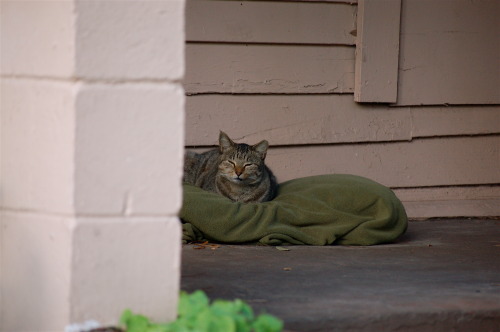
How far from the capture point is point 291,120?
5957mm

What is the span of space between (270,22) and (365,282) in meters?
2.20

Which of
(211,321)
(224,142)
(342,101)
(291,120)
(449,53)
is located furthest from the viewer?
(449,53)

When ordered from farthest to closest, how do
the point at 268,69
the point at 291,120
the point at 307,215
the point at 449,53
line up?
1. the point at 449,53
2. the point at 291,120
3. the point at 268,69
4. the point at 307,215

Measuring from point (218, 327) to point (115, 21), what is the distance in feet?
3.05

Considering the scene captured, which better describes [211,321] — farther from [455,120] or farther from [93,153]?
[455,120]

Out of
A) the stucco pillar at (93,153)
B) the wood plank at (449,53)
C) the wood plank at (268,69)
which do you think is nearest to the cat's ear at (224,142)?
the wood plank at (268,69)

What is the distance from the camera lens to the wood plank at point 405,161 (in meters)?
6.05

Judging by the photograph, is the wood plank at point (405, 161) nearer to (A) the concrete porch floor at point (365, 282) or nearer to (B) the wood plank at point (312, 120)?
(B) the wood plank at point (312, 120)

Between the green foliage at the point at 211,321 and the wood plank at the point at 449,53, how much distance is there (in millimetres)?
3706

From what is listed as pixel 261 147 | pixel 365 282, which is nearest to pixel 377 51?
pixel 261 147

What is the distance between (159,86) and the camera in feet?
9.02

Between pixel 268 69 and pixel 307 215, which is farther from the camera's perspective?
pixel 268 69

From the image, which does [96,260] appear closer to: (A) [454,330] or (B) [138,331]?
(B) [138,331]

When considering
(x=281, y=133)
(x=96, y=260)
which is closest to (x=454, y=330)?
(x=96, y=260)
